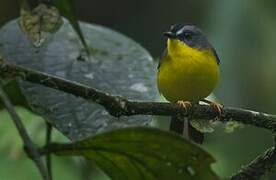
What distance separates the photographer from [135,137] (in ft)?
2.67

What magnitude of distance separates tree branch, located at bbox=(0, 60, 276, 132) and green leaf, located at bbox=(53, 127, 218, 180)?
6 centimetres

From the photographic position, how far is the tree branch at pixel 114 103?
92 centimetres

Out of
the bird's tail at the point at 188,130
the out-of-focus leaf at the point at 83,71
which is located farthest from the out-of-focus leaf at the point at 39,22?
the bird's tail at the point at 188,130

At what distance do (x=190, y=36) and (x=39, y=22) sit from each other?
1.20m

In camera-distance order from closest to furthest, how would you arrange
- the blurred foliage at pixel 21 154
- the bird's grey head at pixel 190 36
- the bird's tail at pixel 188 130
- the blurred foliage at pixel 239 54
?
the bird's tail at pixel 188 130, the blurred foliage at pixel 21 154, the bird's grey head at pixel 190 36, the blurred foliage at pixel 239 54

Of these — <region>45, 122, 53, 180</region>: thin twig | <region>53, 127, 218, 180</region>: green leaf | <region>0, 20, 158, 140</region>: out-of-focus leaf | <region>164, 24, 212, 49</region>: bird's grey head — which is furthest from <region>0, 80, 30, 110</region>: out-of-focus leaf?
<region>164, 24, 212, 49</region>: bird's grey head

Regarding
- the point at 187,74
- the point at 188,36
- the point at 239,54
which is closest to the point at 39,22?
the point at 187,74

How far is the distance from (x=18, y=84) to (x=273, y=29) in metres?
2.18

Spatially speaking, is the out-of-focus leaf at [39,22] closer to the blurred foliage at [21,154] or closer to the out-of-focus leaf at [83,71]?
the out-of-focus leaf at [83,71]

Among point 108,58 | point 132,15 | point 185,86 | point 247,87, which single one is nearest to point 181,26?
point 185,86

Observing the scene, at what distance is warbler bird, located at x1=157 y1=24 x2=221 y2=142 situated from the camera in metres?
1.91

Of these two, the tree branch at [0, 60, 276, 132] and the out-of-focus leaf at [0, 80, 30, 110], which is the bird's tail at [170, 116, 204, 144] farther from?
the tree branch at [0, 60, 276, 132]

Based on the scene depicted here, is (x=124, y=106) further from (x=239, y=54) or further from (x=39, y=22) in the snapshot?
(x=239, y=54)

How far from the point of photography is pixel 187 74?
6.59 ft
